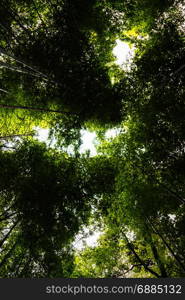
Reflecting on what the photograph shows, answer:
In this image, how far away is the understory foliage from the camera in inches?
285

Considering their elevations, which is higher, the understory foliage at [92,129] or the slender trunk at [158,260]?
the understory foliage at [92,129]

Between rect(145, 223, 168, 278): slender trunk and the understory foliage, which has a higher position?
the understory foliage

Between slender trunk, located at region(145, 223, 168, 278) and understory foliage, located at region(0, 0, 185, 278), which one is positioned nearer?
understory foliage, located at region(0, 0, 185, 278)

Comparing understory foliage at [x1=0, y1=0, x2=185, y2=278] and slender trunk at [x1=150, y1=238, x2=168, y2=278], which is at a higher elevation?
understory foliage at [x1=0, y1=0, x2=185, y2=278]

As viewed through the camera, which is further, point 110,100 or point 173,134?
point 110,100

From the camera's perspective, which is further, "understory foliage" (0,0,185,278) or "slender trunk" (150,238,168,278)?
"slender trunk" (150,238,168,278)

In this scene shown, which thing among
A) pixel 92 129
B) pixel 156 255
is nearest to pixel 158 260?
pixel 156 255

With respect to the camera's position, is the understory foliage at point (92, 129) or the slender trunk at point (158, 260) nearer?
the understory foliage at point (92, 129)

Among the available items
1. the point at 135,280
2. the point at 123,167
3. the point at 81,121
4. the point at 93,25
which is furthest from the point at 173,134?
the point at 93,25

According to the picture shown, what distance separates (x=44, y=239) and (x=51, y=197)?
161 cm

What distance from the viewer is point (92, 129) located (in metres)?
9.30

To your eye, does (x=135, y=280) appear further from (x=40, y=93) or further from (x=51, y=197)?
(x=40, y=93)

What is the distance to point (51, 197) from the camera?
7547mm

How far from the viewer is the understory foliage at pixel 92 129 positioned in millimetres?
7242
